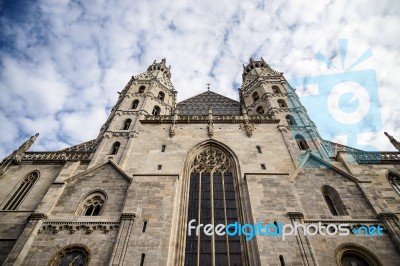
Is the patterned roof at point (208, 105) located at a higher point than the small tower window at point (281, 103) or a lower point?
higher

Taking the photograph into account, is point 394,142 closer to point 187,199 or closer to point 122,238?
point 187,199

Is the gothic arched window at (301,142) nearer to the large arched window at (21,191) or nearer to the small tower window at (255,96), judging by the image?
the small tower window at (255,96)

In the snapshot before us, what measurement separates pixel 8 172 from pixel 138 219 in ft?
29.9

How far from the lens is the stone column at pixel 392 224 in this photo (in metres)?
11.2

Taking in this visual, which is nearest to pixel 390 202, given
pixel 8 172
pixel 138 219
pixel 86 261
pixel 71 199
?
pixel 138 219

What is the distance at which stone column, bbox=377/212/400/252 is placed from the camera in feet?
36.9

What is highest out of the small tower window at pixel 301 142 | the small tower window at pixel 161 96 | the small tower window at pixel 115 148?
the small tower window at pixel 161 96

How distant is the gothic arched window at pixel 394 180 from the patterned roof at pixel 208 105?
1191cm

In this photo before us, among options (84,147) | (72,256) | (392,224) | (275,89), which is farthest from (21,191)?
(275,89)

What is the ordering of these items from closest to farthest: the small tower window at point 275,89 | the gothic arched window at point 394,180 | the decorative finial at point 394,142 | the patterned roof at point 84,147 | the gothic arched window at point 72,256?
the gothic arched window at point 72,256, the gothic arched window at point 394,180, the decorative finial at point 394,142, the patterned roof at point 84,147, the small tower window at point 275,89

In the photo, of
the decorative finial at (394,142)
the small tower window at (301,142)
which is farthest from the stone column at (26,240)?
the decorative finial at (394,142)

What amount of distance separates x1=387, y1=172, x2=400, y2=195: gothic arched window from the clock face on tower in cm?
1585

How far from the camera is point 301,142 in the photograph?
57.8ft

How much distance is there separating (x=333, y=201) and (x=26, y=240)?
559 inches
